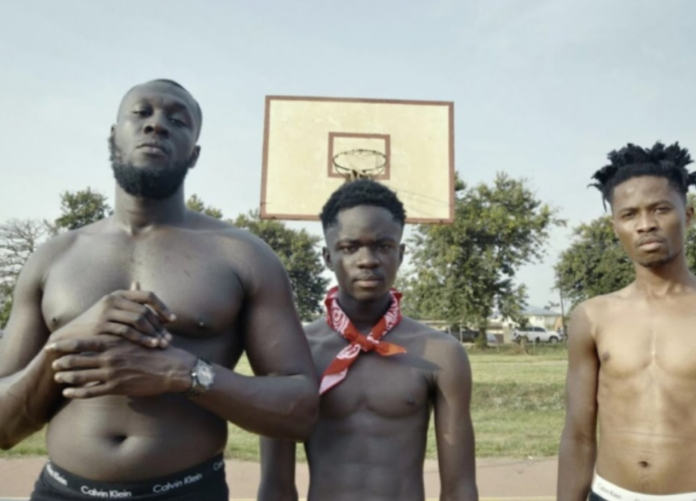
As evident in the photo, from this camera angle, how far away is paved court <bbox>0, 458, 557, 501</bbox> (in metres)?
6.53

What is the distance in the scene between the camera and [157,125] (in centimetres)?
219

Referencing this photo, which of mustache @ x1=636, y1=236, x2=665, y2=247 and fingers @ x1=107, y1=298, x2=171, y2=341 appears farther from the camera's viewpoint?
mustache @ x1=636, y1=236, x2=665, y2=247

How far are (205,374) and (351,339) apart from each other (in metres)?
0.92

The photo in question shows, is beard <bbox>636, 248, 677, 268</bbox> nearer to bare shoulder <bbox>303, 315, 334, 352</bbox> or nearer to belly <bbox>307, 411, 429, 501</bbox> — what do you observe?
belly <bbox>307, 411, 429, 501</bbox>

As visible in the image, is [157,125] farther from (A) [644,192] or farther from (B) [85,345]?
(A) [644,192]

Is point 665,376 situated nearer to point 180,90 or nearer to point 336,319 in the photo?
point 336,319

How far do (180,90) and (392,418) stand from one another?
54.0 inches

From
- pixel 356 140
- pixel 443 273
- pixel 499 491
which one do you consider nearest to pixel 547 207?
pixel 443 273

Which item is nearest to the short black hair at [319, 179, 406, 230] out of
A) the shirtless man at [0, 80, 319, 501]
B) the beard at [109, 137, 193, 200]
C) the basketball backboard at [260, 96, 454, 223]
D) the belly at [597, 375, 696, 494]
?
the shirtless man at [0, 80, 319, 501]

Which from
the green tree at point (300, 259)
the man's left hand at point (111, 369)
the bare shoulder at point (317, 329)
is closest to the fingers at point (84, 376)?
the man's left hand at point (111, 369)

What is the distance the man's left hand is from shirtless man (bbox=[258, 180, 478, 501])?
879 millimetres

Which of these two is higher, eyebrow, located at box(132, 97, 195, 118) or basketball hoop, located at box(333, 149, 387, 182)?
basketball hoop, located at box(333, 149, 387, 182)

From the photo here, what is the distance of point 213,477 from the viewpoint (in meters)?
2.05

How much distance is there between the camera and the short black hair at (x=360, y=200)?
2.79 m
